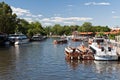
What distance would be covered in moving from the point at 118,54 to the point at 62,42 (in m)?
87.3

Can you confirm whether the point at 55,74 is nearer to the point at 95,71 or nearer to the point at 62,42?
the point at 95,71

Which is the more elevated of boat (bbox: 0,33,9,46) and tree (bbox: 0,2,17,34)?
tree (bbox: 0,2,17,34)

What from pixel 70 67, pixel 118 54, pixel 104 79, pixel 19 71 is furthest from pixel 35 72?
pixel 118 54

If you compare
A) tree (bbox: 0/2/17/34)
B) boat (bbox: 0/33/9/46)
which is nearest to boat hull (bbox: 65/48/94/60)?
boat (bbox: 0/33/9/46)

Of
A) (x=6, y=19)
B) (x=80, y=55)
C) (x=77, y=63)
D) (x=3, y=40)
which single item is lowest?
(x=77, y=63)

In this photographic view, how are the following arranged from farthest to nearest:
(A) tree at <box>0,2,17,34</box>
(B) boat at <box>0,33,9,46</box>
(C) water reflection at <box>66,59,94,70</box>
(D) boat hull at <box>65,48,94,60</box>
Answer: (A) tree at <box>0,2,17,34</box>
(B) boat at <box>0,33,9,46</box>
(D) boat hull at <box>65,48,94,60</box>
(C) water reflection at <box>66,59,94,70</box>

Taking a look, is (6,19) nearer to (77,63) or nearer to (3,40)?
(3,40)

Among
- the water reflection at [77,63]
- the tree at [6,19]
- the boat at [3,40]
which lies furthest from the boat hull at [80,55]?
the tree at [6,19]

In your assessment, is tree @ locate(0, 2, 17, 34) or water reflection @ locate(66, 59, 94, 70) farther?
tree @ locate(0, 2, 17, 34)

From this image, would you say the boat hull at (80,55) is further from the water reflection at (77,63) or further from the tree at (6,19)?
the tree at (6,19)

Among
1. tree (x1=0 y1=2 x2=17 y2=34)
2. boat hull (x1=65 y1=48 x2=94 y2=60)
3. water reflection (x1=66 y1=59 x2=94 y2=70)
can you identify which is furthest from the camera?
tree (x1=0 y1=2 x2=17 y2=34)

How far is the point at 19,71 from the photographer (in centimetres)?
4853

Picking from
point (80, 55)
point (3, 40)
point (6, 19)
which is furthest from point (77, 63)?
point (6, 19)

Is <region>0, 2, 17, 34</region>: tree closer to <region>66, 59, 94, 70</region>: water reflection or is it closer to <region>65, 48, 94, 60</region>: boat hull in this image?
<region>65, 48, 94, 60</region>: boat hull
